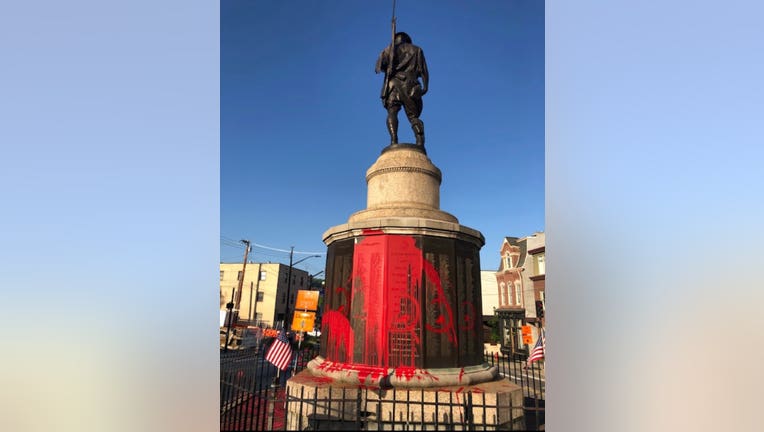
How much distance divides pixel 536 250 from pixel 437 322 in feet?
86.3

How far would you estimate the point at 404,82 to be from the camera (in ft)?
32.9

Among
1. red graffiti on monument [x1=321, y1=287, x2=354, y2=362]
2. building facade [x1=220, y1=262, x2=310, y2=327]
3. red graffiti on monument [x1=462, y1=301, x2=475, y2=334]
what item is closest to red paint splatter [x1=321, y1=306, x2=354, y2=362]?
red graffiti on monument [x1=321, y1=287, x2=354, y2=362]

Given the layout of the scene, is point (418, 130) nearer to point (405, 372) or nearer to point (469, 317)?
point (469, 317)

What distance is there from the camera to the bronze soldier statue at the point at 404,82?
998 centimetres

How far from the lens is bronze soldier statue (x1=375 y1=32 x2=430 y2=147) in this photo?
9.98 m

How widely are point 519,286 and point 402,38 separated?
27095 millimetres

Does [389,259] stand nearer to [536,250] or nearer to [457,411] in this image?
[457,411]

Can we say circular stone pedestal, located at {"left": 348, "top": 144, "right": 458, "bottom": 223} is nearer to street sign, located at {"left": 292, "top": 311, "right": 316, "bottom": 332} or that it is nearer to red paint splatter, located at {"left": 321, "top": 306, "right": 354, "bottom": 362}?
red paint splatter, located at {"left": 321, "top": 306, "right": 354, "bottom": 362}

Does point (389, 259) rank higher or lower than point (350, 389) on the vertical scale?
higher

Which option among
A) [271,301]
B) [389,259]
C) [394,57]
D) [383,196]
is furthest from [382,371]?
[271,301]

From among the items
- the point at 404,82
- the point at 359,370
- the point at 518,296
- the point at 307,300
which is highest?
the point at 404,82

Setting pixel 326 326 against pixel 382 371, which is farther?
pixel 326 326

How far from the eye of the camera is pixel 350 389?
21.2 ft

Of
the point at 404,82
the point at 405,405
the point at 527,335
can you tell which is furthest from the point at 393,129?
the point at 527,335
